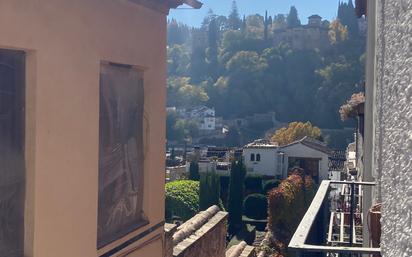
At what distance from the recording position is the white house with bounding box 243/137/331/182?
32.8 meters

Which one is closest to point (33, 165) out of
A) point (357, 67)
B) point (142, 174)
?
point (142, 174)

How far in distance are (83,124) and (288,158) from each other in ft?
102

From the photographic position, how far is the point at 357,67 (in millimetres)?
78688

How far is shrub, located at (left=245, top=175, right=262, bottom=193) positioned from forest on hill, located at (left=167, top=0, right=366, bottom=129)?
36097 mm

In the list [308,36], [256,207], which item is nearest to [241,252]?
[256,207]

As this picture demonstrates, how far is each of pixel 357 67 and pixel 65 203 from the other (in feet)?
257

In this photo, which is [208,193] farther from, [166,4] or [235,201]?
[166,4]

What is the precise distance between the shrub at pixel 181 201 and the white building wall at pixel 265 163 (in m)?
11.8

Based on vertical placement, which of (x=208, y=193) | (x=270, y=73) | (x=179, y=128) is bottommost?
(x=208, y=193)

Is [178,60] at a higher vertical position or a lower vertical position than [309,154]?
higher

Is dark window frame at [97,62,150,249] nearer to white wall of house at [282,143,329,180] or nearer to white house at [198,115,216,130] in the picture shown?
white wall of house at [282,143,329,180]

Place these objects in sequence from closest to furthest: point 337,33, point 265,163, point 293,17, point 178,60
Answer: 1. point 265,163
2. point 337,33
3. point 178,60
4. point 293,17

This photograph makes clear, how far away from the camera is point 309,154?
33312mm

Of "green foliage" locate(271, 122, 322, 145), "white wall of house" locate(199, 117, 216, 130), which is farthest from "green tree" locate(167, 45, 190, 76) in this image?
"green foliage" locate(271, 122, 322, 145)
